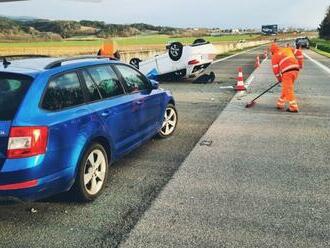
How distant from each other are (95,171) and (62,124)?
879mm

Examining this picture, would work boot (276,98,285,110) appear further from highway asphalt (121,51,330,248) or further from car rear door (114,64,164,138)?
car rear door (114,64,164,138)

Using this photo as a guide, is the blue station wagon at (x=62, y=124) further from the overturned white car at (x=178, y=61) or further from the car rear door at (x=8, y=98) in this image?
the overturned white car at (x=178, y=61)

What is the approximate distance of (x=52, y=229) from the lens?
4445 mm

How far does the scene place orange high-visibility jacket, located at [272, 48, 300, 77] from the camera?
1076cm

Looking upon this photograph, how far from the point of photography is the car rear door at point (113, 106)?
17.8 feet

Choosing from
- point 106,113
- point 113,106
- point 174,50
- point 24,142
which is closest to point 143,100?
point 113,106

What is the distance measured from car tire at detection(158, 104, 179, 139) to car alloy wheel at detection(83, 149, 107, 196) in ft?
8.77

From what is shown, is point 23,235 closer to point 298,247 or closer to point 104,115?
point 104,115

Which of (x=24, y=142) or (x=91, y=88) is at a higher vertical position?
(x=91, y=88)

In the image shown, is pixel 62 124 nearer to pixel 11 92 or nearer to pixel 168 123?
pixel 11 92

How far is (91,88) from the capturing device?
5445 millimetres

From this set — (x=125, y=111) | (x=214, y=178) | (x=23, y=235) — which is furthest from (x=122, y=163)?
(x=23, y=235)

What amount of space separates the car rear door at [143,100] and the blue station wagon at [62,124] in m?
0.04

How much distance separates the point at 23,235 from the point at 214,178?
249 cm
